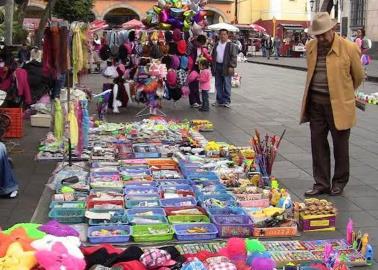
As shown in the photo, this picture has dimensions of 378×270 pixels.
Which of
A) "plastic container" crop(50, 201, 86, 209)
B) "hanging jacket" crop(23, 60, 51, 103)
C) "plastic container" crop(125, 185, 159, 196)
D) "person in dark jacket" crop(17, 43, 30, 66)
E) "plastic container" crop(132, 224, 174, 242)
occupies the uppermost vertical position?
"person in dark jacket" crop(17, 43, 30, 66)

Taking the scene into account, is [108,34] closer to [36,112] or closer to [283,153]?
[36,112]

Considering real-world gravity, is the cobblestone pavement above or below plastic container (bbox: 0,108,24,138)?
below

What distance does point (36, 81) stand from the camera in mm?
10203

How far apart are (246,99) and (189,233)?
10369 millimetres

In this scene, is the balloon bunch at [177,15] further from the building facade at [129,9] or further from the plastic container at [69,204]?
the building facade at [129,9]

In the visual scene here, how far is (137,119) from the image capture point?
37.2ft

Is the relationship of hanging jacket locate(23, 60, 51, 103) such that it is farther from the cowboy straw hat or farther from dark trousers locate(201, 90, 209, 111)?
the cowboy straw hat

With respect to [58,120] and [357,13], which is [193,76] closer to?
[58,120]

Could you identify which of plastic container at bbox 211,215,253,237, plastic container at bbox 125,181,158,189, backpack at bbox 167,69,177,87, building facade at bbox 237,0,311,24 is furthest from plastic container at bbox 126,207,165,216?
building facade at bbox 237,0,311,24

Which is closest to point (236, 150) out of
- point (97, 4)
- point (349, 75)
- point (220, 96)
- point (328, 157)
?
point (328, 157)

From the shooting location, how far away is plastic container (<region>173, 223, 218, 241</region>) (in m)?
4.76

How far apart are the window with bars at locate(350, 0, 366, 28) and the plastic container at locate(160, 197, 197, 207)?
31.0m

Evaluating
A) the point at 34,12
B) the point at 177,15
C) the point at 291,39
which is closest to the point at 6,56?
the point at 177,15

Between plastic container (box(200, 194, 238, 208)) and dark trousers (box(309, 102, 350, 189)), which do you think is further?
dark trousers (box(309, 102, 350, 189))
